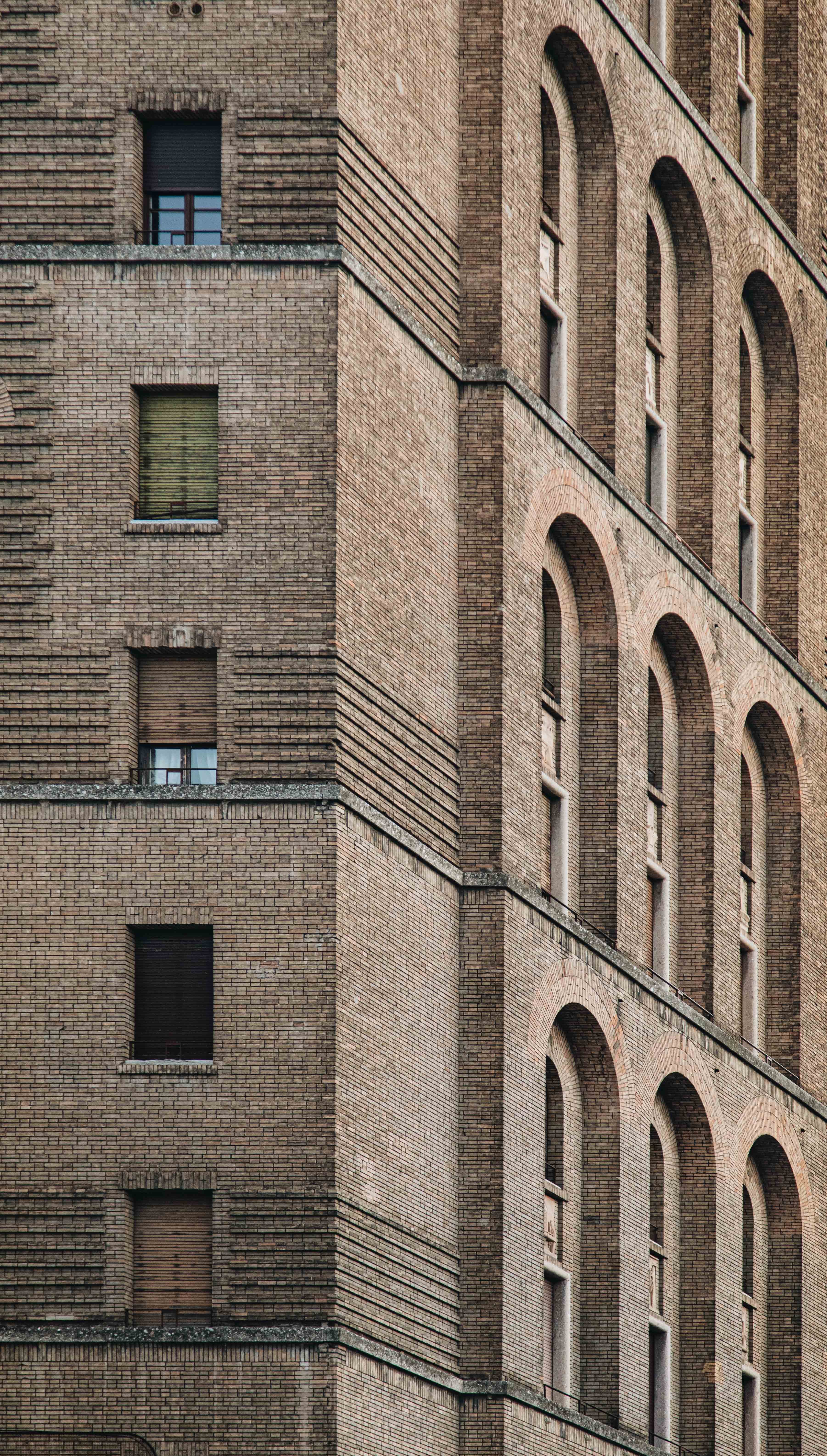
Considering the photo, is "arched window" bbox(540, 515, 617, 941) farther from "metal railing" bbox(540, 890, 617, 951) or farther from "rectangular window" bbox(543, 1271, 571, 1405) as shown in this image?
"rectangular window" bbox(543, 1271, 571, 1405)

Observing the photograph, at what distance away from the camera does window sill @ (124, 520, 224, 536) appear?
163 ft

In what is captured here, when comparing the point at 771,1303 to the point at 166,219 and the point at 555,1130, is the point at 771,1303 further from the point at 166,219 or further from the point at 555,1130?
the point at 166,219

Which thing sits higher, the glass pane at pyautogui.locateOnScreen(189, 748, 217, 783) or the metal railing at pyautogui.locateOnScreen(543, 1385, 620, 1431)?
the glass pane at pyautogui.locateOnScreen(189, 748, 217, 783)

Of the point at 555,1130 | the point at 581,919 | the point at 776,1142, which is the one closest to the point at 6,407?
the point at 581,919

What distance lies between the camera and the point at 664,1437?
59094 millimetres

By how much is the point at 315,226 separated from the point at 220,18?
10.4 ft

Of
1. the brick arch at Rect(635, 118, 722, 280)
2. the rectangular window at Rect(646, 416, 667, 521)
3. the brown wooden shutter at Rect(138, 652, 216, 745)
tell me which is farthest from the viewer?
the rectangular window at Rect(646, 416, 667, 521)

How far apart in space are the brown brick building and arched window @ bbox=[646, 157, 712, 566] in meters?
2.05

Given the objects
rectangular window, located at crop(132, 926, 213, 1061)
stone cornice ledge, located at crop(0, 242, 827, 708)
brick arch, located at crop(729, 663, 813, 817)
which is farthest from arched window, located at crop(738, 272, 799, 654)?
rectangular window, located at crop(132, 926, 213, 1061)

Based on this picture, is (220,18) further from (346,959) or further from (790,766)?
(790,766)

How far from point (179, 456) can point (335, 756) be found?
4.58m

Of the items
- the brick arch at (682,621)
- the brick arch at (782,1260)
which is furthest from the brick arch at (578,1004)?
the brick arch at (782,1260)

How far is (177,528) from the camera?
163 feet

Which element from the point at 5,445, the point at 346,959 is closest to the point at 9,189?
the point at 5,445
